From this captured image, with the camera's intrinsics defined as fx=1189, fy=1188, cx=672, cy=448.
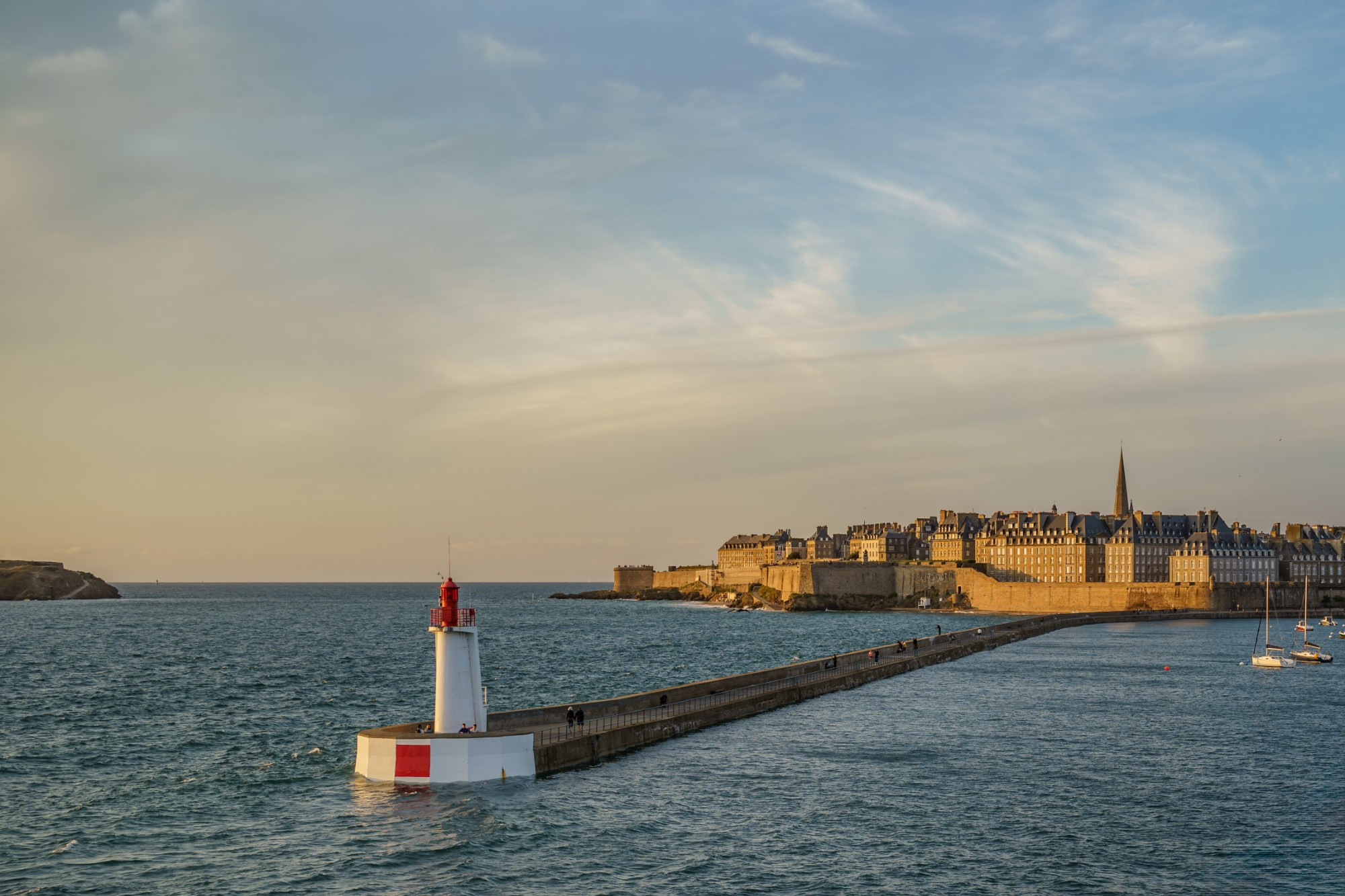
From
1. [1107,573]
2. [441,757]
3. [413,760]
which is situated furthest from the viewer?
[1107,573]

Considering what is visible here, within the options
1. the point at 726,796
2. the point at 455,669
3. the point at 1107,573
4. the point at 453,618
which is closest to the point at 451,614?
the point at 453,618

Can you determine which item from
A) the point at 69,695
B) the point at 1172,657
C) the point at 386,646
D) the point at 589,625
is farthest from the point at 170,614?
the point at 1172,657

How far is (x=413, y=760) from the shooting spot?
105 ft

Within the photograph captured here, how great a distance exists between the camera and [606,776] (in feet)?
116

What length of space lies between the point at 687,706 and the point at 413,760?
57.4 ft

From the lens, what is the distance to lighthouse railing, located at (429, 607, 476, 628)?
33094 millimetres

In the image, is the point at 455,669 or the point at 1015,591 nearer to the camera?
the point at 455,669

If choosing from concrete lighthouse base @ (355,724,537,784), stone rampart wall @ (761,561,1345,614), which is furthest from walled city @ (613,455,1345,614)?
concrete lighthouse base @ (355,724,537,784)

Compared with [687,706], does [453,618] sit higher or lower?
higher

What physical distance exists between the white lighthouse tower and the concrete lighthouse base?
18 millimetres

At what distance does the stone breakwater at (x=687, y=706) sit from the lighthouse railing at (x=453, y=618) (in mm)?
3831

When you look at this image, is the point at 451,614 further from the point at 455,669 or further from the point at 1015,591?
the point at 1015,591

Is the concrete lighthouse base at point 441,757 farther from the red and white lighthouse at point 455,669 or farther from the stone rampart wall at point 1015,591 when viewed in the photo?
the stone rampart wall at point 1015,591

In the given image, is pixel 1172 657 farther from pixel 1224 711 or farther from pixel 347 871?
pixel 347 871
